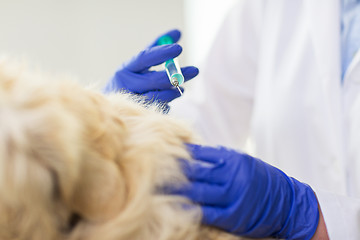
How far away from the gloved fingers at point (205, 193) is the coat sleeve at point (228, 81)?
719 mm

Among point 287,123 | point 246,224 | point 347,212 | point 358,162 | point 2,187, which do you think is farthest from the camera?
point 287,123

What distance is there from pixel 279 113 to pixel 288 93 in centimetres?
6

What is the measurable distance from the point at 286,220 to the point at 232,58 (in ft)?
2.62

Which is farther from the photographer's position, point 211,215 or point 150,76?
point 150,76

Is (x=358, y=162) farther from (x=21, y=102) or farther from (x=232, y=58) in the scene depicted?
(x=21, y=102)

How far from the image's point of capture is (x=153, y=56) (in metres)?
0.88

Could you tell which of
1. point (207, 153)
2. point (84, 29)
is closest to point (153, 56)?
point (207, 153)

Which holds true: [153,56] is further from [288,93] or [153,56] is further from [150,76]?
[288,93]

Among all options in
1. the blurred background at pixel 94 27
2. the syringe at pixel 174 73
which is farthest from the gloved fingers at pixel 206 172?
the blurred background at pixel 94 27

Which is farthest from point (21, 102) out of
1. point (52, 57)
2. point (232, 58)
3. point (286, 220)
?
point (52, 57)

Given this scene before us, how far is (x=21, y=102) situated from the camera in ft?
1.34

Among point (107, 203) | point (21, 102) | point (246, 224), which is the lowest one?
point (246, 224)

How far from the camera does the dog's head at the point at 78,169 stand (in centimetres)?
39

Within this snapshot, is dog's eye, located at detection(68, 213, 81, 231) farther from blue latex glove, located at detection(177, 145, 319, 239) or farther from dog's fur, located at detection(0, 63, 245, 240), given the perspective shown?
blue latex glove, located at detection(177, 145, 319, 239)
